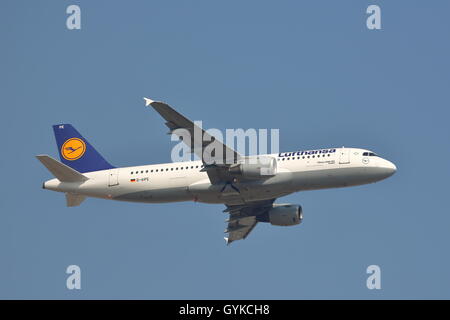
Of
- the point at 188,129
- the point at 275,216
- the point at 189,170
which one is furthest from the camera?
the point at 275,216

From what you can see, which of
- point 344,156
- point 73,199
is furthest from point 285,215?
point 73,199

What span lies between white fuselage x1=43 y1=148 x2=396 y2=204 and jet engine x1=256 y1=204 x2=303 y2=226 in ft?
19.1

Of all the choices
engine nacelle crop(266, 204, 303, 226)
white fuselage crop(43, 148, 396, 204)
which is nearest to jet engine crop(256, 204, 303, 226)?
→ engine nacelle crop(266, 204, 303, 226)

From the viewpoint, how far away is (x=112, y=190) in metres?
66.4

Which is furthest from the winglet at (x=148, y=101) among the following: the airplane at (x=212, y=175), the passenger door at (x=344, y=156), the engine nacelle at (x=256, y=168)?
the passenger door at (x=344, y=156)

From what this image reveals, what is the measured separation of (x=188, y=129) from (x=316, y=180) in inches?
414

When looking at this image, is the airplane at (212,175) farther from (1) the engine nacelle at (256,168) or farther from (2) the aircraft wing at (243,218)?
(2) the aircraft wing at (243,218)

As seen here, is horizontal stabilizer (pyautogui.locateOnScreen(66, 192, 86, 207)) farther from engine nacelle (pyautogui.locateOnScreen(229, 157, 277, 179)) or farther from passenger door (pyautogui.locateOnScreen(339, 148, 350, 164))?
passenger door (pyautogui.locateOnScreen(339, 148, 350, 164))

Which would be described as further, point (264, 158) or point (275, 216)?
point (275, 216)

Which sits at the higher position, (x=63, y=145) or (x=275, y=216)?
(x=63, y=145)

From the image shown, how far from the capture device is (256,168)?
204 feet

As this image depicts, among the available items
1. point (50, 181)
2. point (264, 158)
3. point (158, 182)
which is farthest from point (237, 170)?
point (50, 181)

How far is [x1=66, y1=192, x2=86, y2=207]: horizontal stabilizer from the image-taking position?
67.4 metres

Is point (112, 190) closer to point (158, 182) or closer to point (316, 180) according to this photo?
point (158, 182)
